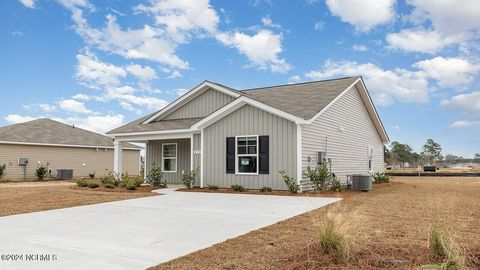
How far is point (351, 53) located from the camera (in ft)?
62.1

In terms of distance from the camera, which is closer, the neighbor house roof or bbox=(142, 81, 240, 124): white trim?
bbox=(142, 81, 240, 124): white trim

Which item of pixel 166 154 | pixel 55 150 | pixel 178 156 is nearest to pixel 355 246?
pixel 178 156

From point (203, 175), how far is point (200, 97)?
4947 mm

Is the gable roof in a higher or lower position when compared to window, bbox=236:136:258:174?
higher

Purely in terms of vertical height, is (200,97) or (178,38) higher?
(178,38)

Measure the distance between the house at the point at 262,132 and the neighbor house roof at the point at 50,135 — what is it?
946 centimetres

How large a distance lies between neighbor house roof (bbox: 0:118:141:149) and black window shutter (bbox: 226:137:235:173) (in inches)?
664

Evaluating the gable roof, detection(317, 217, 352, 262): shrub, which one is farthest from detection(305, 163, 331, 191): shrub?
detection(317, 217, 352, 262): shrub

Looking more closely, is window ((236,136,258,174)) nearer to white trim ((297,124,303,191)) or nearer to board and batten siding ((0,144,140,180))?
white trim ((297,124,303,191))

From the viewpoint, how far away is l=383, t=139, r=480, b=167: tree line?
72750mm

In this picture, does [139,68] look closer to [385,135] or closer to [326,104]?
[326,104]

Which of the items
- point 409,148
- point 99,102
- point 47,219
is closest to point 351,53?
point 99,102

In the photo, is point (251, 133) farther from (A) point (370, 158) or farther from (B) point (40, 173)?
(B) point (40, 173)

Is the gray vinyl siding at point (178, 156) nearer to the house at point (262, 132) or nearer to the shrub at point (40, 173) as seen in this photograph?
the house at point (262, 132)
